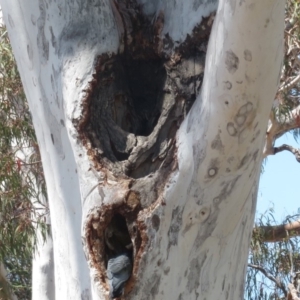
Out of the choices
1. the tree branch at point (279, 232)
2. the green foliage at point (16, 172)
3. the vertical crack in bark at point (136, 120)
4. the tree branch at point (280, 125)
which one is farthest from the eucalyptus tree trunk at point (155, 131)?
the tree branch at point (279, 232)

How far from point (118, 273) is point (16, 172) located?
8.19ft

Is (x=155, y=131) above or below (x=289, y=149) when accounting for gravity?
below

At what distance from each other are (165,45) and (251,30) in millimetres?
445

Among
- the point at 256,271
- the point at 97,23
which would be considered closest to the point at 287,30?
the point at 256,271

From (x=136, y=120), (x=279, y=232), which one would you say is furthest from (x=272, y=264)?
(x=136, y=120)

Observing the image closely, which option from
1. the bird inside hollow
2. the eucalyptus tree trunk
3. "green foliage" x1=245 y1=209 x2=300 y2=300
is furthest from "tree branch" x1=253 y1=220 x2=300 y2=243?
the bird inside hollow

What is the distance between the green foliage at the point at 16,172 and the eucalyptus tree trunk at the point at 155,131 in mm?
1982

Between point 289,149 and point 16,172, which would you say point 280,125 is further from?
point 16,172

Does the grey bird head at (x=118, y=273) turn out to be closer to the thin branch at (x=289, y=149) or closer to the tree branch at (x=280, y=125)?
the tree branch at (x=280, y=125)

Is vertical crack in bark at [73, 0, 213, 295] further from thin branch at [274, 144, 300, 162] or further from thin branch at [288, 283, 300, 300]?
thin branch at [274, 144, 300, 162]

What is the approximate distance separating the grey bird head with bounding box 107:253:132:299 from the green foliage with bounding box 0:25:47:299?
235cm

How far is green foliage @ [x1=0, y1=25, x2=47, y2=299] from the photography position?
13.1ft

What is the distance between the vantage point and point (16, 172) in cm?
400

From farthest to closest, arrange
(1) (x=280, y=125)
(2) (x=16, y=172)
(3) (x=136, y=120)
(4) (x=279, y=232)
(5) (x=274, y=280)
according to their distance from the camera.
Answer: (4) (x=279, y=232) → (1) (x=280, y=125) → (5) (x=274, y=280) → (2) (x=16, y=172) → (3) (x=136, y=120)
